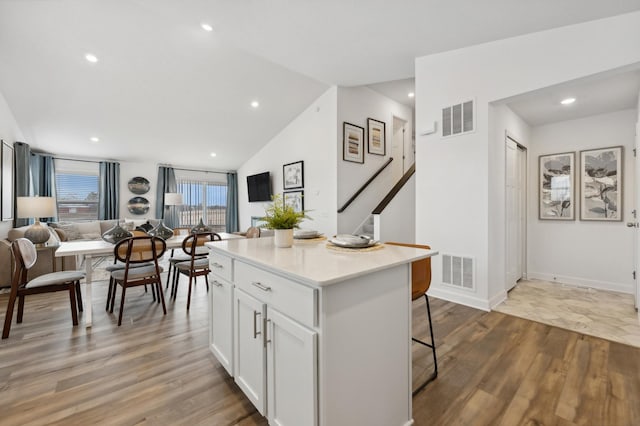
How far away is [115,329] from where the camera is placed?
255 centimetres

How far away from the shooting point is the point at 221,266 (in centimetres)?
182

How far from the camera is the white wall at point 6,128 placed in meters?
4.06

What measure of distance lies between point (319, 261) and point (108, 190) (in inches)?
296

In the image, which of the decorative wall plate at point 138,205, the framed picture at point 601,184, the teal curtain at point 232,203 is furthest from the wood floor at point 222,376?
the teal curtain at point 232,203

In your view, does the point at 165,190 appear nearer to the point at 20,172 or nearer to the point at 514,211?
the point at 20,172

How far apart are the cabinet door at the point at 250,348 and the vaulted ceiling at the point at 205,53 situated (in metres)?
2.74

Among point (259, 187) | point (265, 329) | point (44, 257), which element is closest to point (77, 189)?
point (44, 257)

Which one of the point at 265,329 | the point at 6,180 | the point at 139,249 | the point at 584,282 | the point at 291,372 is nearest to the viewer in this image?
the point at 291,372

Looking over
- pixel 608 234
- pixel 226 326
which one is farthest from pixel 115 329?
pixel 608 234

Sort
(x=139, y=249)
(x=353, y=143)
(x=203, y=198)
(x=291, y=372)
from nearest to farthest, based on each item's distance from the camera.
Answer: (x=291, y=372) → (x=139, y=249) → (x=353, y=143) → (x=203, y=198)

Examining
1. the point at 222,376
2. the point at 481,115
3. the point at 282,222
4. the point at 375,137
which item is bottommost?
the point at 222,376

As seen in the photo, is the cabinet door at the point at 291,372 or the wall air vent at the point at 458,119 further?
the wall air vent at the point at 458,119

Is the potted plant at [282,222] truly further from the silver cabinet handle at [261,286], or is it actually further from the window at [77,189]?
the window at [77,189]

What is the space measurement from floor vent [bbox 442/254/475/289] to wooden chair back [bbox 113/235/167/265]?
3191 millimetres
